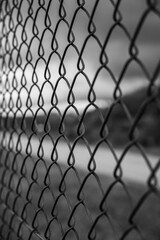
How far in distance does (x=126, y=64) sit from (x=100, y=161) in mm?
8405

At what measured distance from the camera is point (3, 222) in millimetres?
2699

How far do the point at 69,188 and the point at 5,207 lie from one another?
4331mm

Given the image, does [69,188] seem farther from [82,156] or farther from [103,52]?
[103,52]

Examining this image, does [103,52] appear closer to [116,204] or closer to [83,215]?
[83,215]

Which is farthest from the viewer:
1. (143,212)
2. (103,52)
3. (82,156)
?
(82,156)

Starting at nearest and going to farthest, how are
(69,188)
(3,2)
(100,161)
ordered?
(3,2)
(69,188)
(100,161)

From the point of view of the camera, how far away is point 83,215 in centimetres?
507

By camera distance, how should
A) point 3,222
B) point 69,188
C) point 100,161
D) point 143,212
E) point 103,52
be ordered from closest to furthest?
point 103,52 → point 3,222 → point 143,212 → point 69,188 → point 100,161

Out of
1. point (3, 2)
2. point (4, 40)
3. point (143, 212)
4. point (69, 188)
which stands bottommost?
point (143, 212)

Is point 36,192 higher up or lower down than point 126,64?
lower down

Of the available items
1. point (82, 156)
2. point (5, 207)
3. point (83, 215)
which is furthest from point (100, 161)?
point (5, 207)

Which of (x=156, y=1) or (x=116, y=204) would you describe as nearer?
(x=156, y=1)

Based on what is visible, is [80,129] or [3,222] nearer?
[80,129]

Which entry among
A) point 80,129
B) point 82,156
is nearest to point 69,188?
point 82,156
